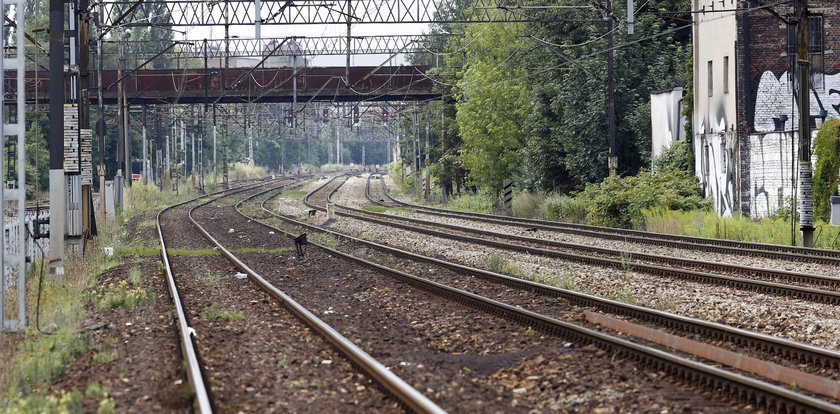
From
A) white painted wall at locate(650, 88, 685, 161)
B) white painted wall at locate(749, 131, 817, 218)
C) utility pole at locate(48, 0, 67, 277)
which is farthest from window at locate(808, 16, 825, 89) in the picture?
utility pole at locate(48, 0, 67, 277)

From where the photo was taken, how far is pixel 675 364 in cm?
854

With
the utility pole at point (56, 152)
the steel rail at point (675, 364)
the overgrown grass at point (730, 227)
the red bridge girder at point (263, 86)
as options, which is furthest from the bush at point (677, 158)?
the utility pole at point (56, 152)

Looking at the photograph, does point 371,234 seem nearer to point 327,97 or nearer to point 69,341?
point 69,341

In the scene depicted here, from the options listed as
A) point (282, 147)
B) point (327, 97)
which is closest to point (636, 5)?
point (327, 97)

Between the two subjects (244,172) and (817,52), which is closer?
(817,52)

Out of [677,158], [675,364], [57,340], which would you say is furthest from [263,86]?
[675,364]

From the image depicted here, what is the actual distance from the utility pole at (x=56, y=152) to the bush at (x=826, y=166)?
1894 cm

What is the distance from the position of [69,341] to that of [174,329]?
1.37 meters

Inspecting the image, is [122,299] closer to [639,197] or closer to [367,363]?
[367,363]

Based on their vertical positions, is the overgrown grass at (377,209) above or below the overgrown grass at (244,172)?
below

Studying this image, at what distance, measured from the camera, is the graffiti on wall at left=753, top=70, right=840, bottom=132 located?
29.6m

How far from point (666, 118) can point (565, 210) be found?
528 cm

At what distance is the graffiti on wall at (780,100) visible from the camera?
1167 inches

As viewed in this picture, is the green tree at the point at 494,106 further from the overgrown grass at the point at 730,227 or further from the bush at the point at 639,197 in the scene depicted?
the overgrown grass at the point at 730,227
